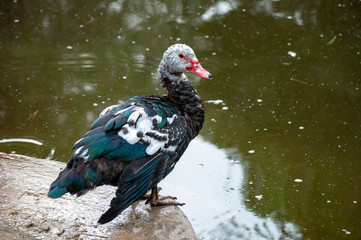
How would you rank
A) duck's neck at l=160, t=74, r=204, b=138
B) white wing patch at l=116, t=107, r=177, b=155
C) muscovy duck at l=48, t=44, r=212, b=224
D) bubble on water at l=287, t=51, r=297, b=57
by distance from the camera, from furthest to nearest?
bubble on water at l=287, t=51, r=297, b=57 → duck's neck at l=160, t=74, r=204, b=138 → white wing patch at l=116, t=107, r=177, b=155 → muscovy duck at l=48, t=44, r=212, b=224

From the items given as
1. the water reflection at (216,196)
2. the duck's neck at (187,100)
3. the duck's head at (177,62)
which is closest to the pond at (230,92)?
the water reflection at (216,196)

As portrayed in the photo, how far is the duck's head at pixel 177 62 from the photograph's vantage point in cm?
358

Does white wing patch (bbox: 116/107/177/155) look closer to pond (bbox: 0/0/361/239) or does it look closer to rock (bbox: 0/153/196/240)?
rock (bbox: 0/153/196/240)

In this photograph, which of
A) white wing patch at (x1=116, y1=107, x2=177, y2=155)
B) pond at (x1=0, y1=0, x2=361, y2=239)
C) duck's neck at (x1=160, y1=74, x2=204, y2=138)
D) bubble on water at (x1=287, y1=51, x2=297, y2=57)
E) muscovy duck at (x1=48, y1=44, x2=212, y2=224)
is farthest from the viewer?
bubble on water at (x1=287, y1=51, x2=297, y2=57)

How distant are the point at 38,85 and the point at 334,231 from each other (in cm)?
341

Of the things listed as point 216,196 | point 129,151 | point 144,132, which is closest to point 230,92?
point 216,196

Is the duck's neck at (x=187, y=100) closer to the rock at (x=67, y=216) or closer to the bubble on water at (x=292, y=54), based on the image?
the rock at (x=67, y=216)

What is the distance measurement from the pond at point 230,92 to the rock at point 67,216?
51cm

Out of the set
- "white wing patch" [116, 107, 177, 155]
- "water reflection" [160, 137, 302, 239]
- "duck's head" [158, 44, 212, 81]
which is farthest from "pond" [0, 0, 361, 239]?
"duck's head" [158, 44, 212, 81]

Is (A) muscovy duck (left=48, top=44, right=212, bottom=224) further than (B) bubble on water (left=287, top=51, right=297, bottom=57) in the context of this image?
No

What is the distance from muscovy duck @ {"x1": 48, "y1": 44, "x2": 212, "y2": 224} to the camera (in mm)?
2939

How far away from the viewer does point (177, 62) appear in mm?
3584

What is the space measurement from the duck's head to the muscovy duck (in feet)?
0.76

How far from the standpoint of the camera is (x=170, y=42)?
5.91 meters
